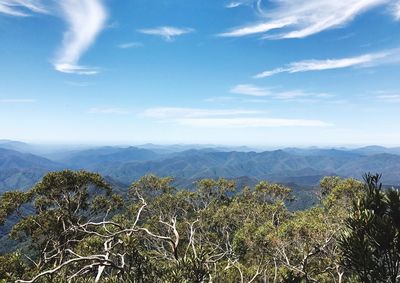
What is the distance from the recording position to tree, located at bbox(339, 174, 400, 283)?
10844 millimetres

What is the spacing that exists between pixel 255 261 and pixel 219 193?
25.5 m

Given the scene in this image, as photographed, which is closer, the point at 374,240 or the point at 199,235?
the point at 374,240

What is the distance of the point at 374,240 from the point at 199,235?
30385mm

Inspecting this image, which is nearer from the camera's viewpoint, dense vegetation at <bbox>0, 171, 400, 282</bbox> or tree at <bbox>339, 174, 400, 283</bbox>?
dense vegetation at <bbox>0, 171, 400, 282</bbox>

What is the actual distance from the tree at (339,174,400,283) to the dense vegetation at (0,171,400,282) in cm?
3

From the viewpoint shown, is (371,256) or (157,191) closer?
(371,256)

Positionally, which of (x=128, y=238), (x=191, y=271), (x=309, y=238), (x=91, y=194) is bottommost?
(x=309, y=238)

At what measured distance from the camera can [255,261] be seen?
35531 millimetres

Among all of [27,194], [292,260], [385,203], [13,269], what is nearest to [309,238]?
[292,260]

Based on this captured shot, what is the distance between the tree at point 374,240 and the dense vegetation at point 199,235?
0.03 m

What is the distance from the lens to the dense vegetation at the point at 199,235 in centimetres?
1060

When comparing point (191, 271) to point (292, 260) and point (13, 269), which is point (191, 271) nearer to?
point (13, 269)

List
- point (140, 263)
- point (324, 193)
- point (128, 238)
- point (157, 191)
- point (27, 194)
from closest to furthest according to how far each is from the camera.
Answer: point (128, 238) < point (140, 263) < point (27, 194) < point (157, 191) < point (324, 193)

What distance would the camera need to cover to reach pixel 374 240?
11.2 meters
